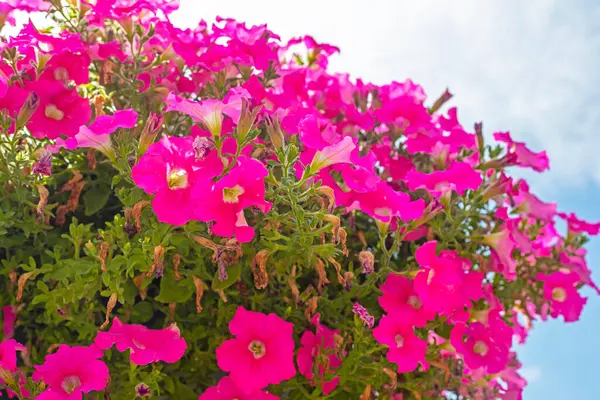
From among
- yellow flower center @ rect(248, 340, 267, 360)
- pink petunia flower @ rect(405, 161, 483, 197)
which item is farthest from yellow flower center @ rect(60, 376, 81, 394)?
pink petunia flower @ rect(405, 161, 483, 197)

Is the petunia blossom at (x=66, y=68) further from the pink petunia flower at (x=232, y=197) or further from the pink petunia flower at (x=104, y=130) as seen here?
the pink petunia flower at (x=232, y=197)

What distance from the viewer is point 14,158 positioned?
4.08ft

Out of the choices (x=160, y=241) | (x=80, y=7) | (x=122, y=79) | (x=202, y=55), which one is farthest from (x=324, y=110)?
(x=160, y=241)

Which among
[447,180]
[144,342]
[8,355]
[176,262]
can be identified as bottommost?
[8,355]

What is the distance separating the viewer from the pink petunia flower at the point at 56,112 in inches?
49.7

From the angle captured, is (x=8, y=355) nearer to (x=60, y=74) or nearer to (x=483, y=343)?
(x=60, y=74)

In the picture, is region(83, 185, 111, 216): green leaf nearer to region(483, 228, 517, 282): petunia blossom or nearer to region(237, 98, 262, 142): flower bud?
region(237, 98, 262, 142): flower bud

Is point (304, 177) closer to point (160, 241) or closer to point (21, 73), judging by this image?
point (160, 241)

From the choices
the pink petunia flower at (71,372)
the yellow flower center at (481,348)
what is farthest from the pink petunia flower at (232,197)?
the yellow flower center at (481,348)

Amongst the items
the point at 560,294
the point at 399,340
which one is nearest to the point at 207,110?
the point at 399,340

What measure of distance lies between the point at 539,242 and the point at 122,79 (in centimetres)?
106

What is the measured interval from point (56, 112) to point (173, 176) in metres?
0.39

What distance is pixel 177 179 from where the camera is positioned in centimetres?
100

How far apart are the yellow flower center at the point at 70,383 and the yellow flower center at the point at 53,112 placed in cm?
44
